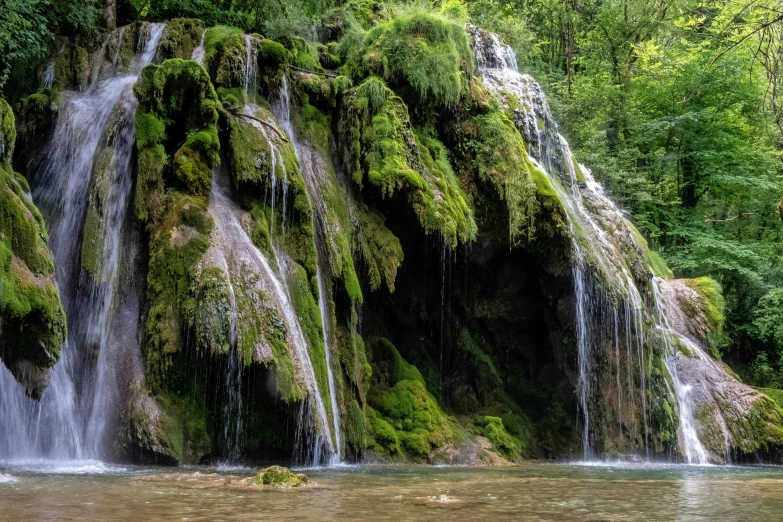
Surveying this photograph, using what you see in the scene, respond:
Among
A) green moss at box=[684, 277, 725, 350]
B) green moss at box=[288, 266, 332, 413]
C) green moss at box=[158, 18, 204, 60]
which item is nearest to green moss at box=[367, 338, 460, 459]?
green moss at box=[288, 266, 332, 413]

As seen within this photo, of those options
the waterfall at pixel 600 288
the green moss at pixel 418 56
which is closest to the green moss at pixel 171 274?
the green moss at pixel 418 56

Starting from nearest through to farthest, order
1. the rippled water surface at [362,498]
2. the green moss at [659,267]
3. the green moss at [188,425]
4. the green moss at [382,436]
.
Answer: the rippled water surface at [362,498] < the green moss at [188,425] < the green moss at [382,436] < the green moss at [659,267]

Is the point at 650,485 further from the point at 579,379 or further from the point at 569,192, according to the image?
the point at 569,192

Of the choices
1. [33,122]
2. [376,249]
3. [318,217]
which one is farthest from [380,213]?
[33,122]

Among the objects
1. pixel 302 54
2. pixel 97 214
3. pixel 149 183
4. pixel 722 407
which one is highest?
pixel 302 54

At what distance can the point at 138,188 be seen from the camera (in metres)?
11.3

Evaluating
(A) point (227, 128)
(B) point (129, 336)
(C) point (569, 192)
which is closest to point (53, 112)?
(A) point (227, 128)

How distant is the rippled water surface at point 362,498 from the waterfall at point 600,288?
22.6ft

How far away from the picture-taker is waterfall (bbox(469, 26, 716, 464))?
15.8 metres

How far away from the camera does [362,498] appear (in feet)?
21.4

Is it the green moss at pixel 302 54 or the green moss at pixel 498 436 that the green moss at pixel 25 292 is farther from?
the green moss at pixel 498 436

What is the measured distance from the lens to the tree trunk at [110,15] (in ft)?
51.3

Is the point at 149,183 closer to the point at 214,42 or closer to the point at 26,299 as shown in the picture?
the point at 26,299

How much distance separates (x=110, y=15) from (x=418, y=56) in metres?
7.02
